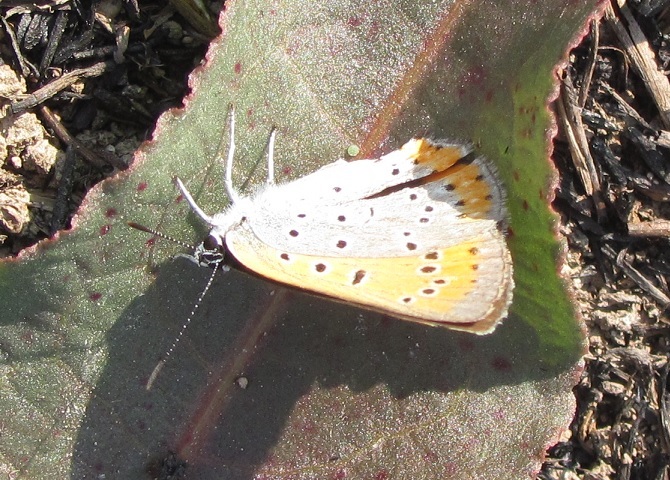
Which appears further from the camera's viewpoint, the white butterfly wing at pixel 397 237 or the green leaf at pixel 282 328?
the green leaf at pixel 282 328

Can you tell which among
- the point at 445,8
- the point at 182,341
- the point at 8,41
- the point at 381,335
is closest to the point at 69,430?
the point at 182,341

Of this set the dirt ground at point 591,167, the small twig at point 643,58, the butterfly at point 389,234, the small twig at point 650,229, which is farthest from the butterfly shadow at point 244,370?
the small twig at point 643,58

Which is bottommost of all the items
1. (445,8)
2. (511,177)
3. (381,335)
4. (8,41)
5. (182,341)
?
(381,335)

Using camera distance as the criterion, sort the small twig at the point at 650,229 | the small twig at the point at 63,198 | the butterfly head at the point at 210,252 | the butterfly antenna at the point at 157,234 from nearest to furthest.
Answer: the butterfly head at the point at 210,252 → the butterfly antenna at the point at 157,234 → the small twig at the point at 650,229 → the small twig at the point at 63,198

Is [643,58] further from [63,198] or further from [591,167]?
[63,198]

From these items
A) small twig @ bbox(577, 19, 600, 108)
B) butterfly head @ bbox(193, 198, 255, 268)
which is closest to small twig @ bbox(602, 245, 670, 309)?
small twig @ bbox(577, 19, 600, 108)

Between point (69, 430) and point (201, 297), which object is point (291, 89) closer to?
point (201, 297)

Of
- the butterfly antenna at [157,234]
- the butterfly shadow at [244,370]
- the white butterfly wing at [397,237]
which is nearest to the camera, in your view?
the white butterfly wing at [397,237]

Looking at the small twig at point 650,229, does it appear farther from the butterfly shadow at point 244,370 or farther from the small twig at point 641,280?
the butterfly shadow at point 244,370
